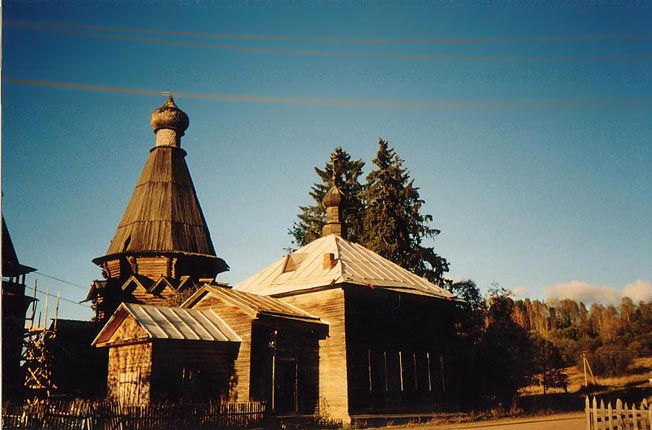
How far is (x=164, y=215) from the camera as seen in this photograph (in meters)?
35.0

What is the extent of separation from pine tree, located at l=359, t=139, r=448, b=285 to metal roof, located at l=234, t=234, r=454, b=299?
34.3 ft

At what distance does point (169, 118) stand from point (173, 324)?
73.5 feet

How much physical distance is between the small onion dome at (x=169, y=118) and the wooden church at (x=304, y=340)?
576 inches

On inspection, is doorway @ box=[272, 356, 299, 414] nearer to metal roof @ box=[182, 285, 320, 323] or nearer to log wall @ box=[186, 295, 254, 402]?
log wall @ box=[186, 295, 254, 402]

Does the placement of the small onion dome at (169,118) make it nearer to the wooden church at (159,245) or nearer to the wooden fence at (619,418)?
the wooden church at (159,245)

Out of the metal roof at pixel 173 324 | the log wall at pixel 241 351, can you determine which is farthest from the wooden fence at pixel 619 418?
the metal roof at pixel 173 324

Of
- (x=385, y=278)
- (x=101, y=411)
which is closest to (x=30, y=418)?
(x=101, y=411)

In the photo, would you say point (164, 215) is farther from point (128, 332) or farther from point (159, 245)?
point (128, 332)

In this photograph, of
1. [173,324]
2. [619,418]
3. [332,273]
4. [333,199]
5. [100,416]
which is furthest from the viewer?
[333,199]

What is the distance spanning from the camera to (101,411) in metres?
14.5

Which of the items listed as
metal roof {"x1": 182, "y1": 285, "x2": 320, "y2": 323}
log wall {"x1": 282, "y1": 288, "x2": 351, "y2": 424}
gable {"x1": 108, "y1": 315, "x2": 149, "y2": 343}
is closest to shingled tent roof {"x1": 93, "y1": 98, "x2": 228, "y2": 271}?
metal roof {"x1": 182, "y1": 285, "x2": 320, "y2": 323}

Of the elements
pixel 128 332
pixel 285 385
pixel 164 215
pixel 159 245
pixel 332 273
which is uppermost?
pixel 164 215

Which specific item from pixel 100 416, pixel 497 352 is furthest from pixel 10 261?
pixel 497 352

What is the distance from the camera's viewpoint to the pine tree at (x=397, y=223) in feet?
126
